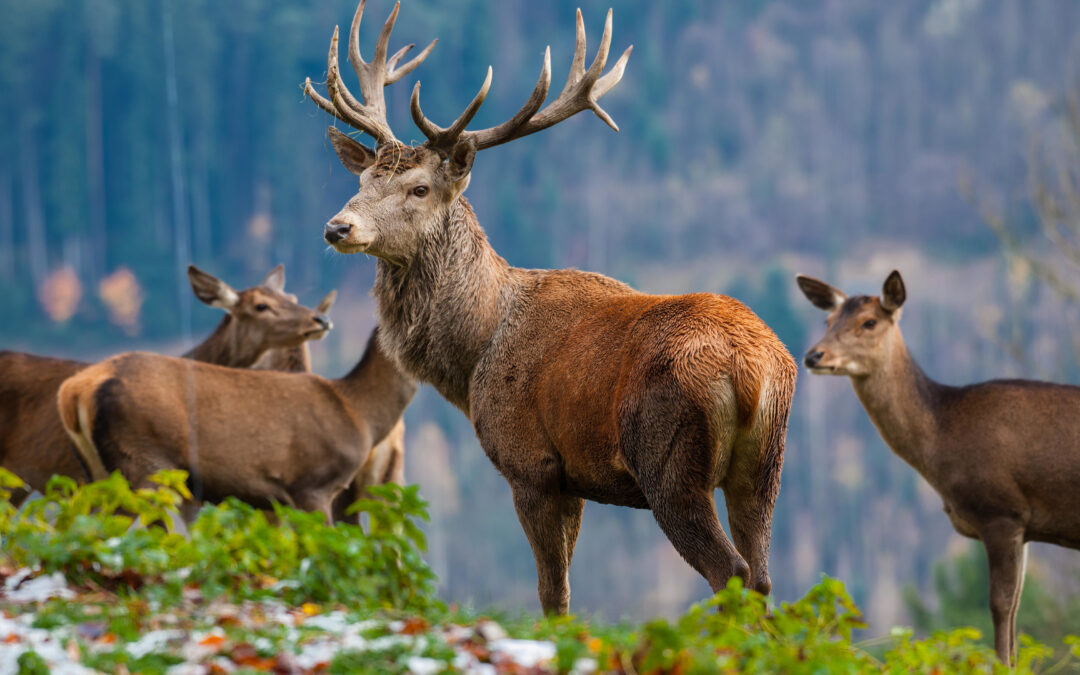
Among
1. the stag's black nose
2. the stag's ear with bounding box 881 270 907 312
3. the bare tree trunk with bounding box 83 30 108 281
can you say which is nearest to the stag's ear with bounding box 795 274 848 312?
the stag's ear with bounding box 881 270 907 312

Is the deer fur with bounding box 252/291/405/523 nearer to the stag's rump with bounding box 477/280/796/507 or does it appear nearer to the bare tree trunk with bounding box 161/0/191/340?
the stag's rump with bounding box 477/280/796/507

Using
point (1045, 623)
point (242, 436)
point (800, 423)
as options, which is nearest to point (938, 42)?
point (800, 423)

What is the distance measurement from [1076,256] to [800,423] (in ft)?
230

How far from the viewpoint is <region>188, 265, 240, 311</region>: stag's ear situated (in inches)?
382

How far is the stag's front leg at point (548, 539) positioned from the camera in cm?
529

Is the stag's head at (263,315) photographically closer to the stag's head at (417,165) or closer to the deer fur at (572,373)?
the deer fur at (572,373)

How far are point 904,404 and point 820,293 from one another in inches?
47.6

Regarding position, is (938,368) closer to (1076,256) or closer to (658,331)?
(1076,256)

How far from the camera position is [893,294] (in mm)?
8617

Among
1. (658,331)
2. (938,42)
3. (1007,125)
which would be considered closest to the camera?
(658,331)

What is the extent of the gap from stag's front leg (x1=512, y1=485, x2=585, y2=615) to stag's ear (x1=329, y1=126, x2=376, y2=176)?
2141 mm

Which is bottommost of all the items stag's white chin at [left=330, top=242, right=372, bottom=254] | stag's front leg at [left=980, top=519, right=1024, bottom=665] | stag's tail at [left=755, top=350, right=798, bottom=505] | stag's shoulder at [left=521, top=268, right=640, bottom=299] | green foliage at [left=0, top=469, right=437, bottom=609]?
stag's front leg at [left=980, top=519, right=1024, bottom=665]

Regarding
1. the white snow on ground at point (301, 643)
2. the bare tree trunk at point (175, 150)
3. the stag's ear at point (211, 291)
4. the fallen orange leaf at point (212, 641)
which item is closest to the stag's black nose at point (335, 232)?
the white snow on ground at point (301, 643)

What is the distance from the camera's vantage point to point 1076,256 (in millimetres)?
16016
